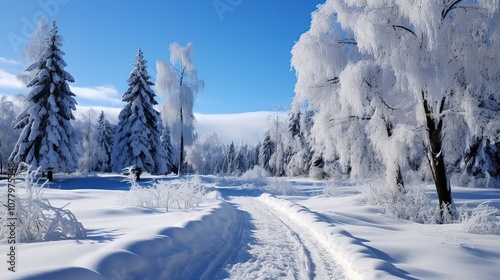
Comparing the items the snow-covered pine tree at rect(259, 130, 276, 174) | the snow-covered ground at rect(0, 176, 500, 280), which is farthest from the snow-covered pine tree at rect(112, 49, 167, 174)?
the snow-covered pine tree at rect(259, 130, 276, 174)

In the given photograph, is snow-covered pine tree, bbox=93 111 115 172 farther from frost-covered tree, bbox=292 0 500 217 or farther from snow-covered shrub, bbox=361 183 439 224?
snow-covered shrub, bbox=361 183 439 224

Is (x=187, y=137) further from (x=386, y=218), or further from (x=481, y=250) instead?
(x=481, y=250)

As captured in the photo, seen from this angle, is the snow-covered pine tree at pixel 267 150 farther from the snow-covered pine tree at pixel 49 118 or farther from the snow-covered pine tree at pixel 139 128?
the snow-covered pine tree at pixel 49 118

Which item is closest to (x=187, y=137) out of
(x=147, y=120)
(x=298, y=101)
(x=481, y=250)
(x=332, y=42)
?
(x=147, y=120)

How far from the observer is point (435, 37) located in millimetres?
7242

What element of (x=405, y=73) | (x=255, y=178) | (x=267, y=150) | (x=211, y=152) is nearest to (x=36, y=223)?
(x=405, y=73)

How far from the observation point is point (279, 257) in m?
5.00

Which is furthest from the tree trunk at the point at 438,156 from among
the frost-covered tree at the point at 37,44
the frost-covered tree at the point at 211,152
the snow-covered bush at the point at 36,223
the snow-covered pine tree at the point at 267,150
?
the frost-covered tree at the point at 211,152

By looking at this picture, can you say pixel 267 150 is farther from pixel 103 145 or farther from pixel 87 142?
pixel 87 142

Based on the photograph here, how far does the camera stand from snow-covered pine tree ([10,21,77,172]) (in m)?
22.1

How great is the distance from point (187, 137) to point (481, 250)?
25397mm

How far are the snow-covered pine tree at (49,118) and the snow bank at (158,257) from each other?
67.1 feet

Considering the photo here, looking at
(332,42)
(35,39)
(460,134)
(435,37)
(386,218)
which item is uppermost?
(35,39)

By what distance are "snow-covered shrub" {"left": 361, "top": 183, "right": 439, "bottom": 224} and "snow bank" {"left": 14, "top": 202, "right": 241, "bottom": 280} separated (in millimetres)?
5925
